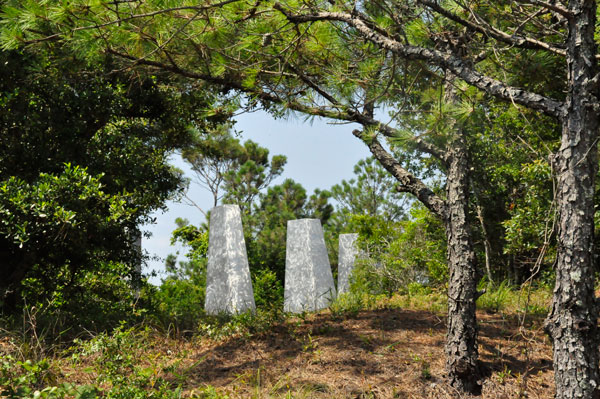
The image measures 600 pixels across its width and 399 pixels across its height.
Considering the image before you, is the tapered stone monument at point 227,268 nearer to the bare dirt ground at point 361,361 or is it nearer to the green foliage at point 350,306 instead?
the green foliage at point 350,306

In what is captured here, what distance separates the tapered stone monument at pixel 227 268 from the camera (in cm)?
652

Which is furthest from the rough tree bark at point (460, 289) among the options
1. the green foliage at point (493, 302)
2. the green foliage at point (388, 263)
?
the green foliage at point (388, 263)

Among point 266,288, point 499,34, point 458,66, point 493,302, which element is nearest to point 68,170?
point 458,66

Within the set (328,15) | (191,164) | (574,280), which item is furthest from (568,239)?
(191,164)

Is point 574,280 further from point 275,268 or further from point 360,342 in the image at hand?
point 275,268

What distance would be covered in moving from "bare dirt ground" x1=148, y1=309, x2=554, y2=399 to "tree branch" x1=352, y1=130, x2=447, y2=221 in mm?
1005

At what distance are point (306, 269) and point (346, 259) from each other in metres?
1.38

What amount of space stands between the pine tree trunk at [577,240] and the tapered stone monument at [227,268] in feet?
14.0

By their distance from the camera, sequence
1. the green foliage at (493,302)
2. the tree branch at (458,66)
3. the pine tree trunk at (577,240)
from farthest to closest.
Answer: the green foliage at (493,302) → the tree branch at (458,66) → the pine tree trunk at (577,240)

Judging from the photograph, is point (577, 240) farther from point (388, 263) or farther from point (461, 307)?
point (388, 263)

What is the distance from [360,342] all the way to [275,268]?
21.5 feet

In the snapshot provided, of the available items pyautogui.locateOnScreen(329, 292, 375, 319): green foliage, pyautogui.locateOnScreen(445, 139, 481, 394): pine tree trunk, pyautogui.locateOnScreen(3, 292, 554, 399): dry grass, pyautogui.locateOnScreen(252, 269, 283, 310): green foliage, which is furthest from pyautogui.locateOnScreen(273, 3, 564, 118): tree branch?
pyautogui.locateOnScreen(252, 269, 283, 310): green foliage

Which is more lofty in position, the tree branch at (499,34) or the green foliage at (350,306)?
the tree branch at (499,34)

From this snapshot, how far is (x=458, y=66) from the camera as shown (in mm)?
3080
